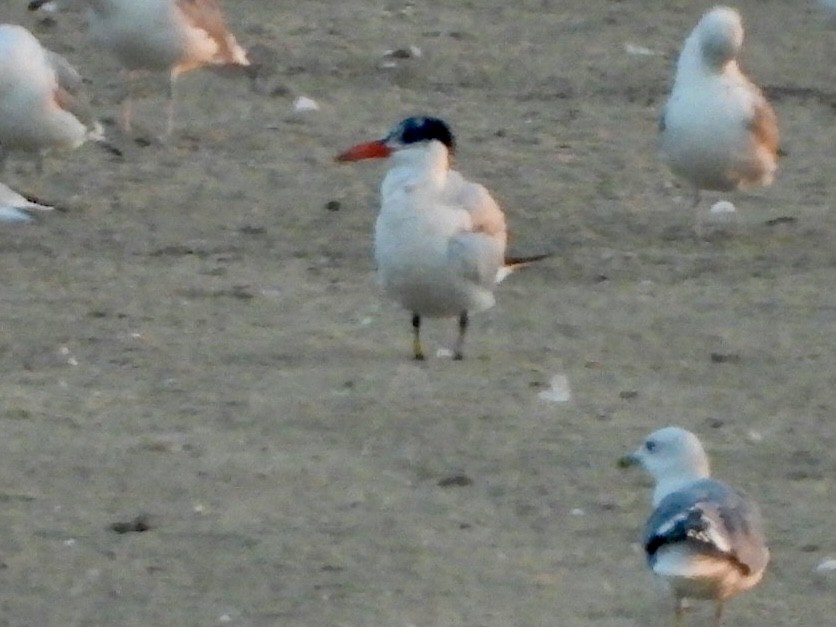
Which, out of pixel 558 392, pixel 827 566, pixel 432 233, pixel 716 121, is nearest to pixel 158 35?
pixel 716 121

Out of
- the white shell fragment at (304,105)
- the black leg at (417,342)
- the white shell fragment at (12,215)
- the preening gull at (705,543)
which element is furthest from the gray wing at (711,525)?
the white shell fragment at (304,105)

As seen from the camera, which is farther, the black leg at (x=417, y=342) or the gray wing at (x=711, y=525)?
the black leg at (x=417, y=342)

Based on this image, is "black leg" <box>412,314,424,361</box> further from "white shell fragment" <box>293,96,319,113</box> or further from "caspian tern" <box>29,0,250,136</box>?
→ "white shell fragment" <box>293,96,319,113</box>

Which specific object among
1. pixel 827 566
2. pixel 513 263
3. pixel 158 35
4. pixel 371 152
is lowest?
pixel 158 35

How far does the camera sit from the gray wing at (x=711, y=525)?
623cm

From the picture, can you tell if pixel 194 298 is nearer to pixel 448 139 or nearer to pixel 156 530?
pixel 448 139

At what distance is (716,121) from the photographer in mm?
11625

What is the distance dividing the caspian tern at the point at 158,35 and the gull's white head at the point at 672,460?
6.25 meters

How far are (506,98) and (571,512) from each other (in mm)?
6848

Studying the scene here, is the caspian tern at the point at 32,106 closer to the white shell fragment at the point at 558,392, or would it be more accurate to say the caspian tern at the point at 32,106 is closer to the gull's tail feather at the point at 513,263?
the gull's tail feather at the point at 513,263

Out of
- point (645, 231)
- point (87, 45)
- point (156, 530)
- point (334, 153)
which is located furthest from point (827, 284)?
point (87, 45)

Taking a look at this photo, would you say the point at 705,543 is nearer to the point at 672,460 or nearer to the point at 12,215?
the point at 672,460

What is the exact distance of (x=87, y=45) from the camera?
15039mm

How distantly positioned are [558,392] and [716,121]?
3011mm
